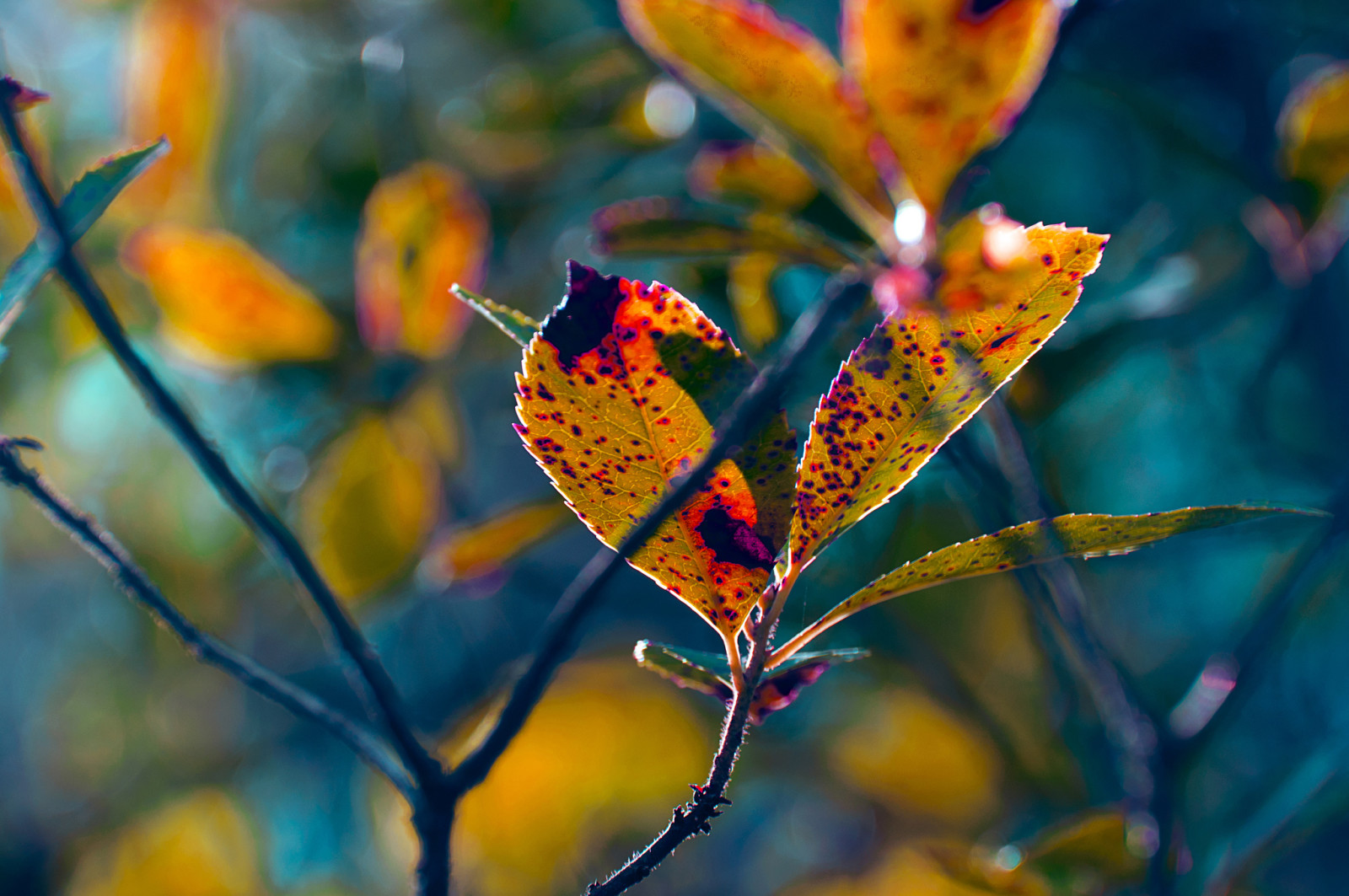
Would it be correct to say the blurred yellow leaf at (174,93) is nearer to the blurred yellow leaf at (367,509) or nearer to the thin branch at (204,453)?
the blurred yellow leaf at (367,509)

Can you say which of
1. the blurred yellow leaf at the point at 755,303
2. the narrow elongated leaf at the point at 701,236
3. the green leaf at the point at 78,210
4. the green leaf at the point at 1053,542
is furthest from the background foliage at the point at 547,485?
the green leaf at the point at 78,210

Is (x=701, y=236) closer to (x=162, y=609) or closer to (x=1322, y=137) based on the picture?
(x=162, y=609)

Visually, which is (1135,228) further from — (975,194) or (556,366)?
(556,366)

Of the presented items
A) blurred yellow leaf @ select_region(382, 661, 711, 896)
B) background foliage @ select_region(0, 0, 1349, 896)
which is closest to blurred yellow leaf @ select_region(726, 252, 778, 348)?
background foliage @ select_region(0, 0, 1349, 896)

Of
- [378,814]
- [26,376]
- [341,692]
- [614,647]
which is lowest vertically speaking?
[378,814]

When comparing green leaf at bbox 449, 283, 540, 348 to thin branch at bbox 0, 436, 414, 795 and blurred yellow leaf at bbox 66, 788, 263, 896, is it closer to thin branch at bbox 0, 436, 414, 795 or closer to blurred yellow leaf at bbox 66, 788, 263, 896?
thin branch at bbox 0, 436, 414, 795

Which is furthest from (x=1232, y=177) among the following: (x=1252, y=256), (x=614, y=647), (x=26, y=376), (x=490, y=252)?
(x=26, y=376)
